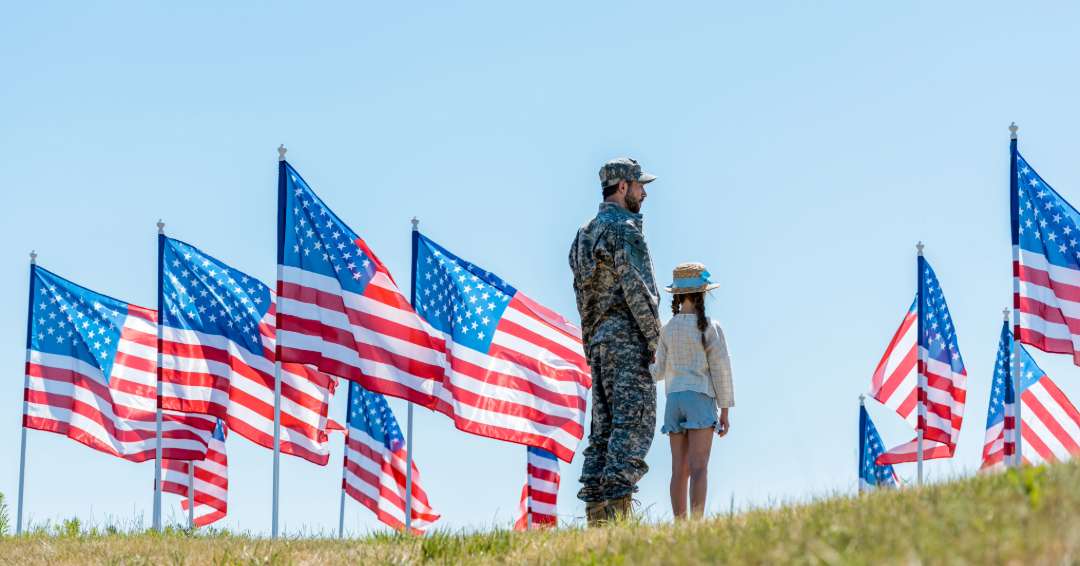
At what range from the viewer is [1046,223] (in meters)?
13.6

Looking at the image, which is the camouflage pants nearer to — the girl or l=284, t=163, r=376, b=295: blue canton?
the girl

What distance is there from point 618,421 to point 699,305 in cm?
96

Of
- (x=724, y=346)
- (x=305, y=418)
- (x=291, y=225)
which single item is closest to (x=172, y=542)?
(x=724, y=346)

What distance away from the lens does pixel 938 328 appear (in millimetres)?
17969

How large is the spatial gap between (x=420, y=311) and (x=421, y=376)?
2.70 meters

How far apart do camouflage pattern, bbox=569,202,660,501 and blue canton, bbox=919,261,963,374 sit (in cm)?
1114

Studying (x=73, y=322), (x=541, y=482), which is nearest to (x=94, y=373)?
(x=73, y=322)

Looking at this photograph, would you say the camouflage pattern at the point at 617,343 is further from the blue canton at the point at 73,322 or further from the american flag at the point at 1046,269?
the blue canton at the point at 73,322

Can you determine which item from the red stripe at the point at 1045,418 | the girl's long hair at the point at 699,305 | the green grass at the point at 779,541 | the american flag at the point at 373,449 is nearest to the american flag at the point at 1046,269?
the red stripe at the point at 1045,418

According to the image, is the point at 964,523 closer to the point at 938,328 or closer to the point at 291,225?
the point at 291,225

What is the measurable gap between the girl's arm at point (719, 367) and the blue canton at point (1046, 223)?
768cm

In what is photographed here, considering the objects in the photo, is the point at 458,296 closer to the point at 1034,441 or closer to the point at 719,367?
the point at 719,367

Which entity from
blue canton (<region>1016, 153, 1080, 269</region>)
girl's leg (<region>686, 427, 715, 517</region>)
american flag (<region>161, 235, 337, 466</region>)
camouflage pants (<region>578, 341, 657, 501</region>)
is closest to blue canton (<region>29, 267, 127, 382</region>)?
american flag (<region>161, 235, 337, 466</region>)

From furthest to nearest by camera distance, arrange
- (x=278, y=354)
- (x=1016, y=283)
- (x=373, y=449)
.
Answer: (x=373, y=449) → (x=1016, y=283) → (x=278, y=354)
